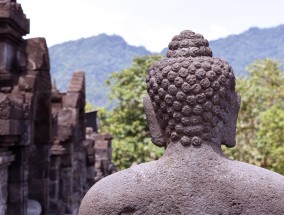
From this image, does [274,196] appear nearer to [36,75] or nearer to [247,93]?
[36,75]

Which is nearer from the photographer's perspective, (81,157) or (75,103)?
(75,103)

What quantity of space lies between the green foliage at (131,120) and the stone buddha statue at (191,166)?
62.8ft

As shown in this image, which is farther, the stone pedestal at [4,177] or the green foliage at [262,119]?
the green foliage at [262,119]

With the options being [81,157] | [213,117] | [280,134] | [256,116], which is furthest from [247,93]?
[213,117]

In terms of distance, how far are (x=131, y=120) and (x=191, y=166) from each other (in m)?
22.6

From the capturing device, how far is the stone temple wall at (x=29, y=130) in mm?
7684

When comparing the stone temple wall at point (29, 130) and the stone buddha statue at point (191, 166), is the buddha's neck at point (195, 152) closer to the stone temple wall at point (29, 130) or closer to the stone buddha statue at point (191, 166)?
the stone buddha statue at point (191, 166)

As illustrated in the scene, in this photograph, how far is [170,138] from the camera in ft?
9.45

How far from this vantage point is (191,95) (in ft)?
9.16

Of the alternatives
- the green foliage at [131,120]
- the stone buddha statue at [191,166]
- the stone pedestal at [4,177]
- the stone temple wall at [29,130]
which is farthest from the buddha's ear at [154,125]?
the green foliage at [131,120]

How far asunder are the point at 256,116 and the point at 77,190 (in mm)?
14650

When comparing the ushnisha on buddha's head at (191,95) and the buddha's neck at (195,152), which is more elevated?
the ushnisha on buddha's head at (191,95)

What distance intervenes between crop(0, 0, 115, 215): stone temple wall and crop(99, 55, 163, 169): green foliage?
10003mm

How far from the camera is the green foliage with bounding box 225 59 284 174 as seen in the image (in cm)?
2230
